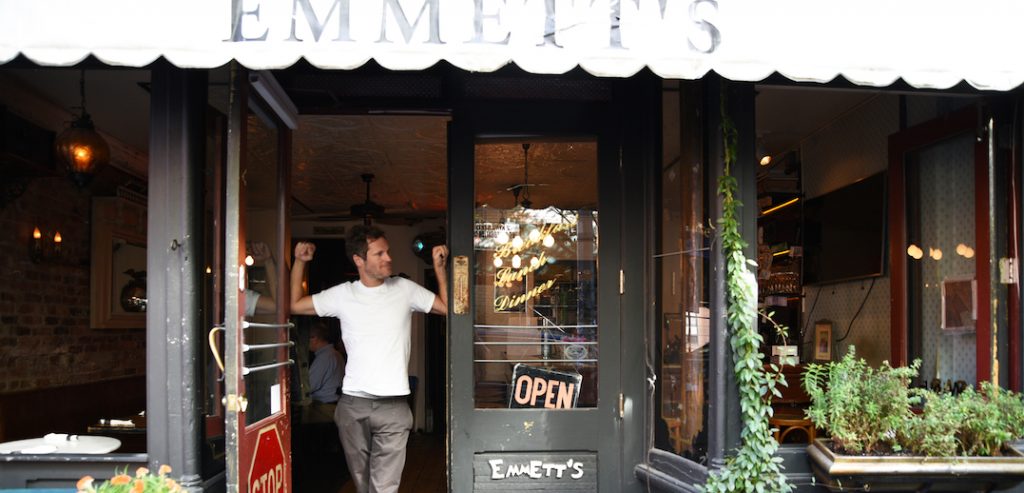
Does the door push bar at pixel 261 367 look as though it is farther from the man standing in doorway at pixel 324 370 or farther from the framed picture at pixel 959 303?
the framed picture at pixel 959 303

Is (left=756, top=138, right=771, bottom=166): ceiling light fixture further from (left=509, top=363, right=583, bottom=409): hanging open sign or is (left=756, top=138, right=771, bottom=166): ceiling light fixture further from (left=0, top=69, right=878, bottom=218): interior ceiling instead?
(left=509, top=363, right=583, bottom=409): hanging open sign

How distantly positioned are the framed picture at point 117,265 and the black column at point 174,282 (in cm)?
381

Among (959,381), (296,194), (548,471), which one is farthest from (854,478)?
(296,194)

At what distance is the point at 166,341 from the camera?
144 inches

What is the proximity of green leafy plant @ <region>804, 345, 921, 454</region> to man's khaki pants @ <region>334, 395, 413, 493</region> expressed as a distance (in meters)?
2.20

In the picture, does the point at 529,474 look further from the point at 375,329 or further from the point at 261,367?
the point at 261,367

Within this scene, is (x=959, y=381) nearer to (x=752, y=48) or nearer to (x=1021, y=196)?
(x=1021, y=196)

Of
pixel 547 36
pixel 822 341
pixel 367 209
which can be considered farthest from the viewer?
pixel 367 209

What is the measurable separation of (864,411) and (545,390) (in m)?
1.67

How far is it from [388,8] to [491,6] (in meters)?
0.44

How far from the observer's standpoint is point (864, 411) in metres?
3.69

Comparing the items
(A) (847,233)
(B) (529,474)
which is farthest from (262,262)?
(A) (847,233)

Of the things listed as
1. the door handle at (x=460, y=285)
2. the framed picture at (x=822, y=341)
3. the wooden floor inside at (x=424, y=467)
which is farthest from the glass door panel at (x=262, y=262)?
the framed picture at (x=822, y=341)

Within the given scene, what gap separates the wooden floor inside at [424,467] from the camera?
6598 mm
